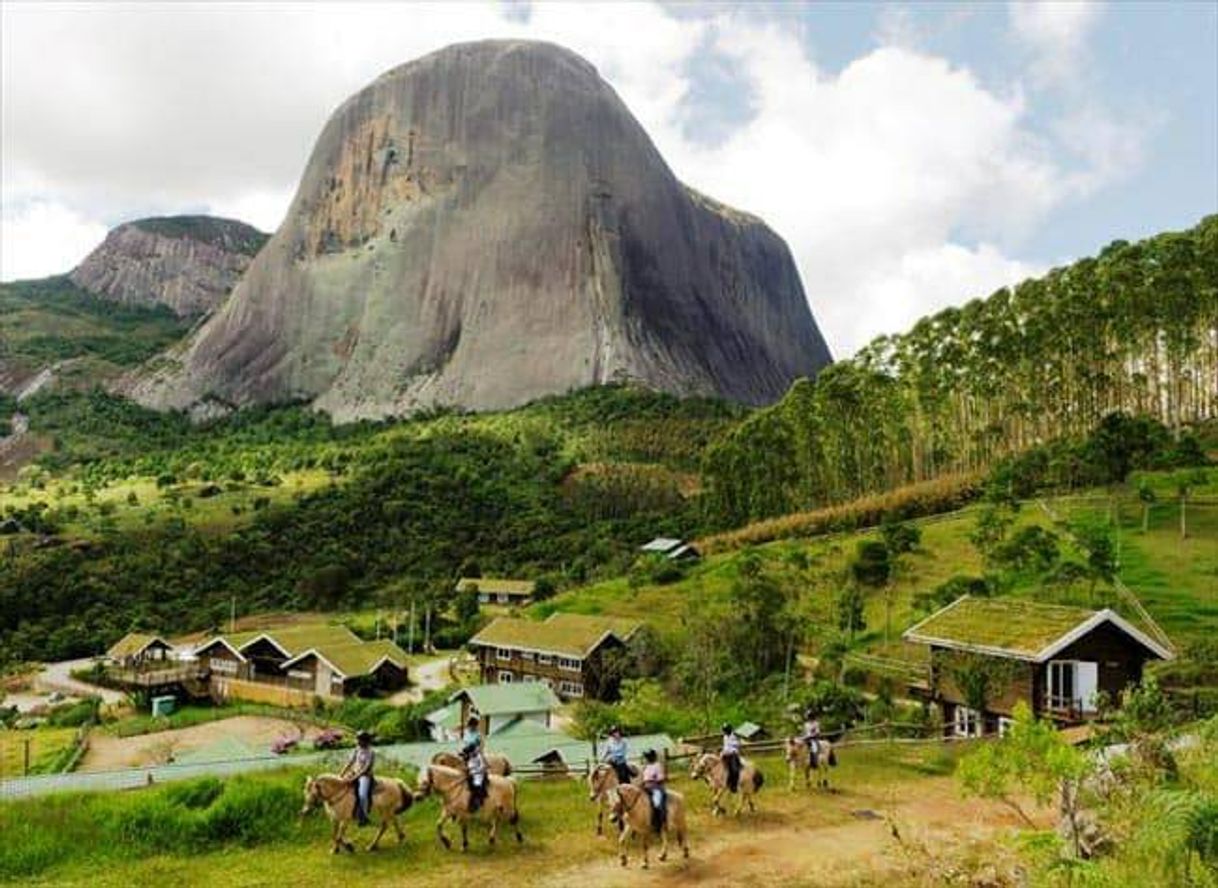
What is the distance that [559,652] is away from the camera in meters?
38.8

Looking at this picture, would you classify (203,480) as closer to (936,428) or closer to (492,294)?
(492,294)

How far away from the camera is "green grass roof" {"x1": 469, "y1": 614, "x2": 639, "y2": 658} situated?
127 ft

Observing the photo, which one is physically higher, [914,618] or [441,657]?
[914,618]

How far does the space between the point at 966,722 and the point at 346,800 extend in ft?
56.1

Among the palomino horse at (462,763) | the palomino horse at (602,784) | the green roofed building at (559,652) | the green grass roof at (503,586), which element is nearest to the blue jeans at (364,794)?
the palomino horse at (462,763)

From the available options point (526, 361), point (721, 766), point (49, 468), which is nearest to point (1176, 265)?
point (721, 766)

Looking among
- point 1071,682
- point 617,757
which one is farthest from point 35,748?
point 1071,682

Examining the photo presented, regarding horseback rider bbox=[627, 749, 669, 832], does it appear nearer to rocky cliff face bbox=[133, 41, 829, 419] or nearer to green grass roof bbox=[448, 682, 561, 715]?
green grass roof bbox=[448, 682, 561, 715]

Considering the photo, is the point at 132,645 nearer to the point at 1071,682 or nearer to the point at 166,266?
the point at 1071,682

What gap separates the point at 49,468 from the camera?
9825cm

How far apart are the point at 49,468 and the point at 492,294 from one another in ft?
162

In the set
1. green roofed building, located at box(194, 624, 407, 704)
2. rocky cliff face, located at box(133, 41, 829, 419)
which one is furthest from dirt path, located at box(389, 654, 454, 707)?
rocky cliff face, located at box(133, 41, 829, 419)

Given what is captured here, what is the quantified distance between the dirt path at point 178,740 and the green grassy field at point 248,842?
19.9 metres

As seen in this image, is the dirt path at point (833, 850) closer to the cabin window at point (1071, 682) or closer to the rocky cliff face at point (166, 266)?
the cabin window at point (1071, 682)
